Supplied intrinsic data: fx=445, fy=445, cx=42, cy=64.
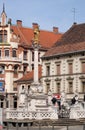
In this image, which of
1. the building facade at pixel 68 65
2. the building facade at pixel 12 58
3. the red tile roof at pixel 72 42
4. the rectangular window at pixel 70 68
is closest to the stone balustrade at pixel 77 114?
the building facade at pixel 68 65

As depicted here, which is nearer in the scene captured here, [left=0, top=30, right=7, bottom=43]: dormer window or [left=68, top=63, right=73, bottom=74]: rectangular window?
[left=68, top=63, right=73, bottom=74]: rectangular window

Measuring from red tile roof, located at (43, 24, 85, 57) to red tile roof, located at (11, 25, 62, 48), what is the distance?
12931mm

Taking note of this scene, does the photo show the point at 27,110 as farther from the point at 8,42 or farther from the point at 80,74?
the point at 8,42

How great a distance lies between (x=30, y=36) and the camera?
77875mm

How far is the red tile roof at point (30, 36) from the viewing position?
7506cm

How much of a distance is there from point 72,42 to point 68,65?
372cm

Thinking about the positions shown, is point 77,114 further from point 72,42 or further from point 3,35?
point 3,35

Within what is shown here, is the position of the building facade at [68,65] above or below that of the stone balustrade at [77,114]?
above

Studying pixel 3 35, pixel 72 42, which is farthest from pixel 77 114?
pixel 3 35

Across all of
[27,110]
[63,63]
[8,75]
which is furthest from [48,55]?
[27,110]

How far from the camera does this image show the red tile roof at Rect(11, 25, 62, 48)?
7506 cm

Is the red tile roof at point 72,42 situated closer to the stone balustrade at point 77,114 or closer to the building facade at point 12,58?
the building facade at point 12,58

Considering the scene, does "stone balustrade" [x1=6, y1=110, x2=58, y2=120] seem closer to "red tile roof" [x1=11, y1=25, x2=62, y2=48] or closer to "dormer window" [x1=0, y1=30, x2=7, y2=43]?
"dormer window" [x1=0, y1=30, x2=7, y2=43]

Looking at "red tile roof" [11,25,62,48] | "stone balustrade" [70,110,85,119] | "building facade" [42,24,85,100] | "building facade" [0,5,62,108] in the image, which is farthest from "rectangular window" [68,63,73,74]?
"stone balustrade" [70,110,85,119]
